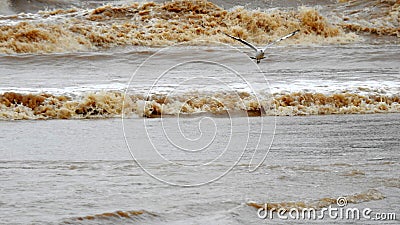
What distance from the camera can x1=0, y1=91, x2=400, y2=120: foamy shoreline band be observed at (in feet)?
42.6

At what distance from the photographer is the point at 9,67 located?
18562mm

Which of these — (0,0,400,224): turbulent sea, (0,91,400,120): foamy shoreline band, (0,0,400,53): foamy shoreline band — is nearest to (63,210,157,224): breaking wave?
(0,0,400,224): turbulent sea

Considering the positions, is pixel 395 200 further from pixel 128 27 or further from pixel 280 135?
pixel 128 27

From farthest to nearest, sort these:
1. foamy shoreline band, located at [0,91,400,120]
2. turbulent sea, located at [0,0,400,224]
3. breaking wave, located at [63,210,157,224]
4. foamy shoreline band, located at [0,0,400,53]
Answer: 1. foamy shoreline band, located at [0,0,400,53]
2. foamy shoreline band, located at [0,91,400,120]
3. turbulent sea, located at [0,0,400,224]
4. breaking wave, located at [63,210,157,224]

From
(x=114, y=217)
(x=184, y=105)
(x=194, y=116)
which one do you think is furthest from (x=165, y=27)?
(x=114, y=217)

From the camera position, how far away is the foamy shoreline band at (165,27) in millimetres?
22625

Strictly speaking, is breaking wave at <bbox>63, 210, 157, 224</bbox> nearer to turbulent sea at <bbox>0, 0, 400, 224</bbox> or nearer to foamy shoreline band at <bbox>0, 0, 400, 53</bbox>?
turbulent sea at <bbox>0, 0, 400, 224</bbox>

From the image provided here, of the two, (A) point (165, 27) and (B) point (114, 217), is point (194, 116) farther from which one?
(A) point (165, 27)

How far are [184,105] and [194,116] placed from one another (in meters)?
0.70

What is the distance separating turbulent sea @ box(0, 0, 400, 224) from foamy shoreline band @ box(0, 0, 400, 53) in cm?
7

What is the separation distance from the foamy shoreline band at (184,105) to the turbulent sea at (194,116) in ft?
0.12

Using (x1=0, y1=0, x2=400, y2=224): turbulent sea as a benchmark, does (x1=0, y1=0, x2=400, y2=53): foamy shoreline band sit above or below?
above

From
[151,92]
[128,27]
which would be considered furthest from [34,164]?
[128,27]

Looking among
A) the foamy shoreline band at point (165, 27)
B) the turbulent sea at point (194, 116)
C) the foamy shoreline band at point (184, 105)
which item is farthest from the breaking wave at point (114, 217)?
the foamy shoreline band at point (165, 27)
